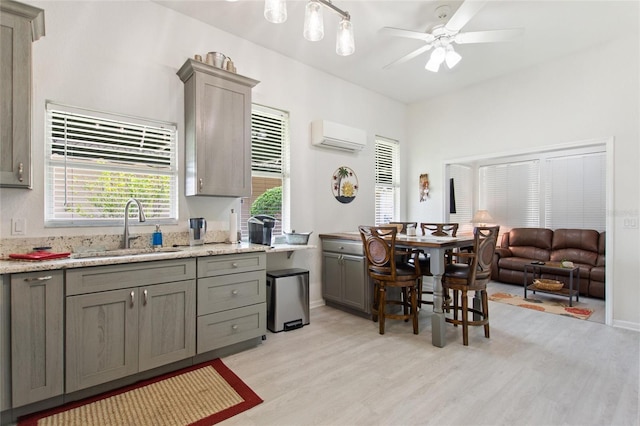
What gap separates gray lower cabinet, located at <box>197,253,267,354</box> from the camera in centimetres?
255

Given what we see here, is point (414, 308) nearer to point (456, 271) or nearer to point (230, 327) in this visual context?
point (456, 271)

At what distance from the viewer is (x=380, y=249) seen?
322 centimetres

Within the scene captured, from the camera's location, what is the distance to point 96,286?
2.06 metres

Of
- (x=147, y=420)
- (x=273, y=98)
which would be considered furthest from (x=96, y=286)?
(x=273, y=98)

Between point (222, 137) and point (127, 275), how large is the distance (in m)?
1.51

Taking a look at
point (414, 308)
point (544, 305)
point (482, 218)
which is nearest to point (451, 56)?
point (414, 308)

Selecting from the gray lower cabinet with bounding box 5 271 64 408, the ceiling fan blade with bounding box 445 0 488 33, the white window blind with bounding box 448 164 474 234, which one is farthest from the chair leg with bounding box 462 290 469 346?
the white window blind with bounding box 448 164 474 234

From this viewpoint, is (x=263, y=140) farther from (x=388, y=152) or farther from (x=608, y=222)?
(x=608, y=222)

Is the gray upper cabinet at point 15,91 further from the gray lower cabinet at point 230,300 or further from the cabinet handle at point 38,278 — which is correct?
the gray lower cabinet at point 230,300

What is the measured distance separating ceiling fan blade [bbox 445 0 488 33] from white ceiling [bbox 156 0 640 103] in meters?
0.31

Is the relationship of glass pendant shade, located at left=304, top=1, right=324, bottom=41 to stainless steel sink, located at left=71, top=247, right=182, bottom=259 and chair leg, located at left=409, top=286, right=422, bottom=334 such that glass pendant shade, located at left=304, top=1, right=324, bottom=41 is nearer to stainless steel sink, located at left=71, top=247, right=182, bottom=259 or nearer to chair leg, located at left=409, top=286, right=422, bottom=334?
stainless steel sink, located at left=71, top=247, right=182, bottom=259

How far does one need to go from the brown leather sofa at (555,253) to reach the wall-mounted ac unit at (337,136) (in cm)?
305

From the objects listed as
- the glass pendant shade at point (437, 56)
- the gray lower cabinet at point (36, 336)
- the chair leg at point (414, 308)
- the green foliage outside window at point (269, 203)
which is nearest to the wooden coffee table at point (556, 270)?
the chair leg at point (414, 308)

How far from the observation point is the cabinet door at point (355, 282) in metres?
3.63
